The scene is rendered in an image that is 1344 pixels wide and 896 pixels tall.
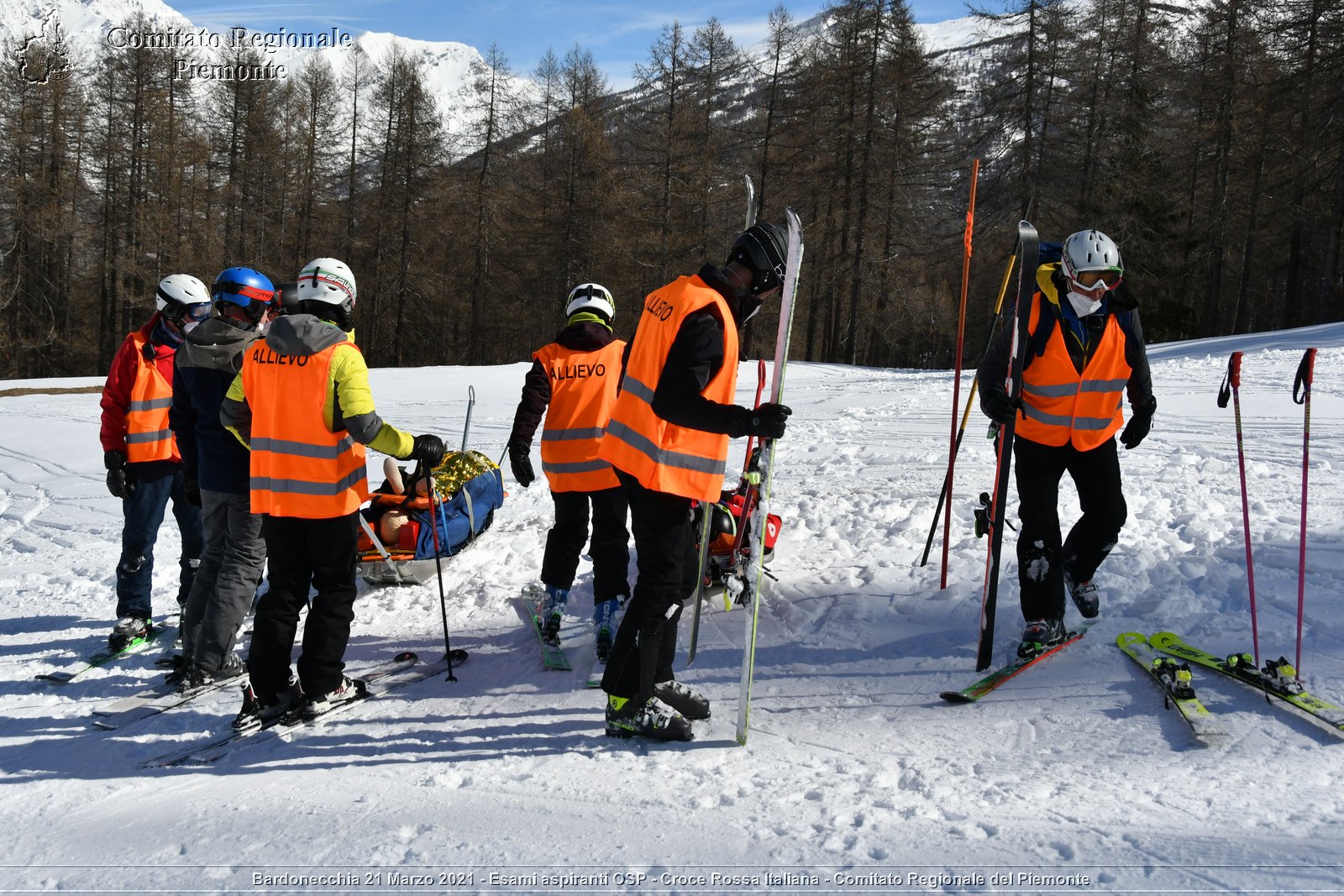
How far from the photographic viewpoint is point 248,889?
2443mm

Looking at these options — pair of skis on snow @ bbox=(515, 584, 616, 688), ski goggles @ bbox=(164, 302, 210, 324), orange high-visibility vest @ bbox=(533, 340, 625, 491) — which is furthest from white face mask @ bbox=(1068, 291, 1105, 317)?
ski goggles @ bbox=(164, 302, 210, 324)

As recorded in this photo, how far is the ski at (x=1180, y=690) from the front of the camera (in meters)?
3.19

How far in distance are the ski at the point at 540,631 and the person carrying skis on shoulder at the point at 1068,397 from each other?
231 centimetres

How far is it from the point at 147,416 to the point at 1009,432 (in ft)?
16.0

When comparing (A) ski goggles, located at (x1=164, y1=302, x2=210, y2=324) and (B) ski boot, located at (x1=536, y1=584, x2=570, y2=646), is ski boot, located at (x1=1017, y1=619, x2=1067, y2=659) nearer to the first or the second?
(B) ski boot, located at (x1=536, y1=584, x2=570, y2=646)

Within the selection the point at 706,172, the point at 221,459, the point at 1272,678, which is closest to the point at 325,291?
the point at 221,459

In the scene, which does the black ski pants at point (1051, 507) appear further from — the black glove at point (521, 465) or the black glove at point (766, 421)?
the black glove at point (521, 465)

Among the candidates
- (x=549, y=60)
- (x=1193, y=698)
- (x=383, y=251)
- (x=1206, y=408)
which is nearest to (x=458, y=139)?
(x=383, y=251)

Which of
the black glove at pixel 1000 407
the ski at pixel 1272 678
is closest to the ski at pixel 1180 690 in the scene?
the ski at pixel 1272 678

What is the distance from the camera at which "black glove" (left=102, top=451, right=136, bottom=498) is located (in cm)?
501

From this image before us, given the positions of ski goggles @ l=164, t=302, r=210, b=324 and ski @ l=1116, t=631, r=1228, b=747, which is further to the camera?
ski goggles @ l=164, t=302, r=210, b=324

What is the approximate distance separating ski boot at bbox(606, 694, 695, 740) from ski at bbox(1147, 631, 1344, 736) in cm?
230

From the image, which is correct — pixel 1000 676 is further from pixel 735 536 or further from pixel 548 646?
pixel 548 646

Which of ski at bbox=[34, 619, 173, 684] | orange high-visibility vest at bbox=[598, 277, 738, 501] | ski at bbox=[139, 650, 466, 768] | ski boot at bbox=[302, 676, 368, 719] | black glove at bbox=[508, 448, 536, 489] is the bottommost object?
ski at bbox=[34, 619, 173, 684]
